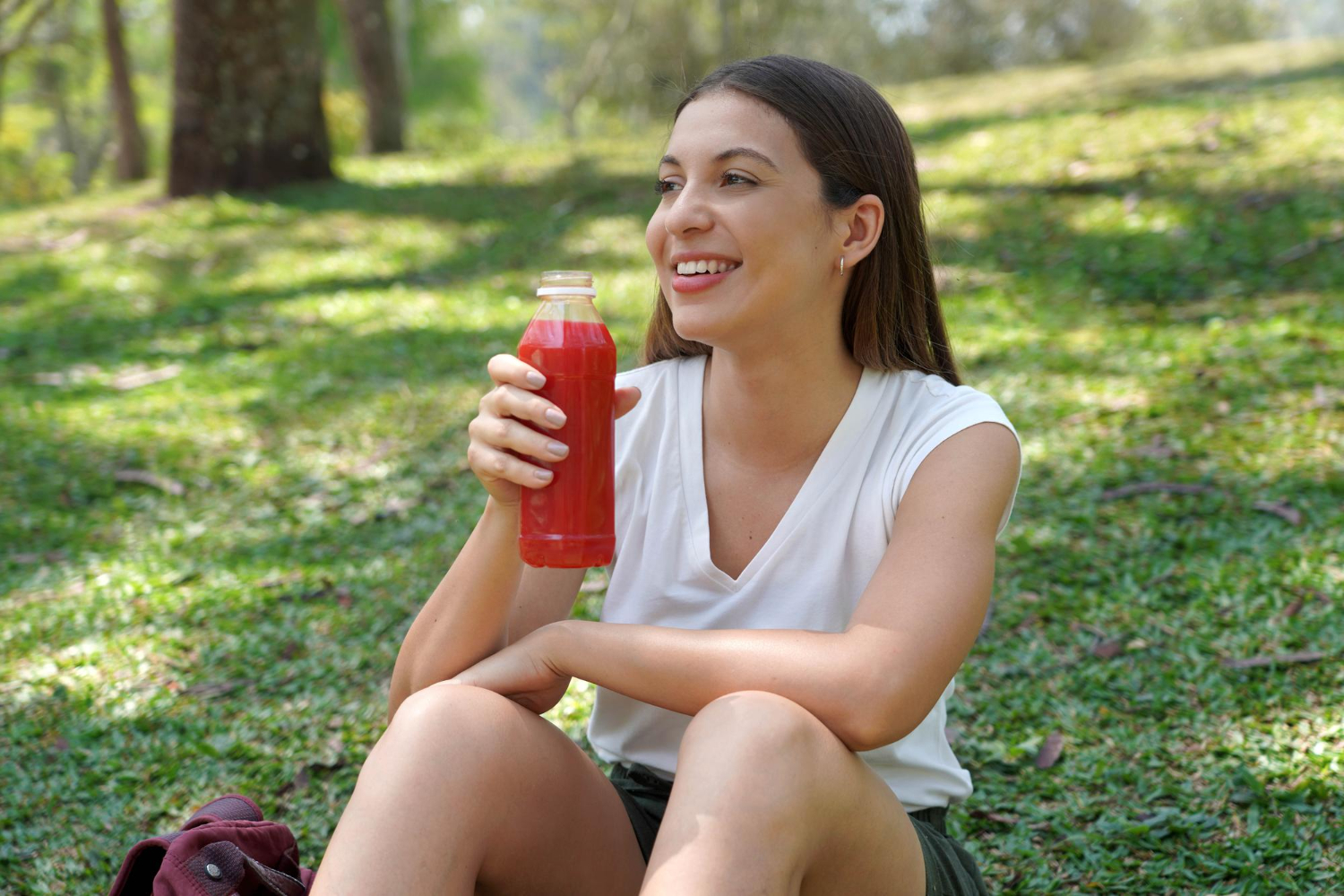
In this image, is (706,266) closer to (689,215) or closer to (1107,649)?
(689,215)

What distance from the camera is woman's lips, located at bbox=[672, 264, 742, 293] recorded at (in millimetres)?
1988

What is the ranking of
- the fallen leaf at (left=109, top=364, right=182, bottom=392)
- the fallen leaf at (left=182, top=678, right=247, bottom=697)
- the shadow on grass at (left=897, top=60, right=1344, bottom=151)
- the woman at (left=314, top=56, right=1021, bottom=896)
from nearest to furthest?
1. the woman at (left=314, top=56, right=1021, bottom=896)
2. the fallen leaf at (left=182, top=678, right=247, bottom=697)
3. the fallen leaf at (left=109, top=364, right=182, bottom=392)
4. the shadow on grass at (left=897, top=60, right=1344, bottom=151)

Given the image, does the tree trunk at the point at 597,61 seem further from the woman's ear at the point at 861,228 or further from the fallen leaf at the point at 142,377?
the woman's ear at the point at 861,228

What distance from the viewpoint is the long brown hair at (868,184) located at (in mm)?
2033

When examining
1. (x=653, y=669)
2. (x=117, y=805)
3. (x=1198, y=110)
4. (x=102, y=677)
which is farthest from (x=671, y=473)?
(x=1198, y=110)

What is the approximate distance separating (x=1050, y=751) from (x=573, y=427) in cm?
176

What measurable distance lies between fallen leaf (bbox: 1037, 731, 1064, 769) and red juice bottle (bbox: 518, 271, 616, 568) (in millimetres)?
1589

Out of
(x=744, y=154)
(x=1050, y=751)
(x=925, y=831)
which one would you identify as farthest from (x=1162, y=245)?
(x=925, y=831)

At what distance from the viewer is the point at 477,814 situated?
174 cm

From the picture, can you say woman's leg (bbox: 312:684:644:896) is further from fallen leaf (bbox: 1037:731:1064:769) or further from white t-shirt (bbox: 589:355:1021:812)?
fallen leaf (bbox: 1037:731:1064:769)

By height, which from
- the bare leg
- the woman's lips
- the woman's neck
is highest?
the woman's lips

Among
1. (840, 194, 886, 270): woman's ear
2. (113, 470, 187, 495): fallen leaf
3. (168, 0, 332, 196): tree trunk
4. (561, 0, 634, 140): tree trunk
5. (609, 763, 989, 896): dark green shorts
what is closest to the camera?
(609, 763, 989, 896): dark green shorts

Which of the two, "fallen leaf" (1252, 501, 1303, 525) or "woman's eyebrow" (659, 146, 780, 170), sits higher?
"woman's eyebrow" (659, 146, 780, 170)

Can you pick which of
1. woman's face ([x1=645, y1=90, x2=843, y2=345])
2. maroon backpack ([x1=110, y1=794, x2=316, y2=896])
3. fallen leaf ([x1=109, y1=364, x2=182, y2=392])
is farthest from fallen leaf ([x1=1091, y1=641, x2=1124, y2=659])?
fallen leaf ([x1=109, y1=364, x2=182, y2=392])
